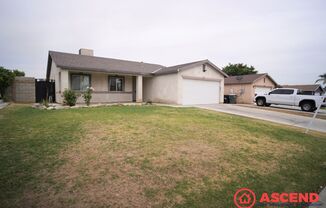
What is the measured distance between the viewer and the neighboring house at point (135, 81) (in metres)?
14.1

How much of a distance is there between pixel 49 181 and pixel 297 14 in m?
16.4

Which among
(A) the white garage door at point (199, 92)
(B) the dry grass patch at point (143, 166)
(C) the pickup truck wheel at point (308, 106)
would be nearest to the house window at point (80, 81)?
(A) the white garage door at point (199, 92)

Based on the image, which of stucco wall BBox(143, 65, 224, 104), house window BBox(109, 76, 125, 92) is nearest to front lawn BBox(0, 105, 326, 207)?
stucco wall BBox(143, 65, 224, 104)

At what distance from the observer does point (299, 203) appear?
2781 millimetres

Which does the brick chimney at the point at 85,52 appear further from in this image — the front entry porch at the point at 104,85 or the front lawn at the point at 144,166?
the front lawn at the point at 144,166

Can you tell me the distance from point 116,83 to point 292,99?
16.5m

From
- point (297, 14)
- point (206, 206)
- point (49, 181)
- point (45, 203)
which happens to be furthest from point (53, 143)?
point (297, 14)

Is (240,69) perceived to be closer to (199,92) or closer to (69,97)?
(199,92)

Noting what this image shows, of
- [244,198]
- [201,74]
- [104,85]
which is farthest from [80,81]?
[244,198]

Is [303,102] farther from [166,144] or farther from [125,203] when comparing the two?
[125,203]

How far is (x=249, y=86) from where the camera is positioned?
22031mm

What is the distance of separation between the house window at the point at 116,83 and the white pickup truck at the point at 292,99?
14.2 metres

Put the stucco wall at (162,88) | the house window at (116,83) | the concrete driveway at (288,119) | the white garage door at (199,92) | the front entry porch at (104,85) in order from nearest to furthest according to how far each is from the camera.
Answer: the concrete driveway at (288,119) < the front entry porch at (104,85) < the stucco wall at (162,88) < the white garage door at (199,92) < the house window at (116,83)

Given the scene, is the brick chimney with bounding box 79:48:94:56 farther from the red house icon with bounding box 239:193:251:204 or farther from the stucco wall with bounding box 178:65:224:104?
the red house icon with bounding box 239:193:251:204
